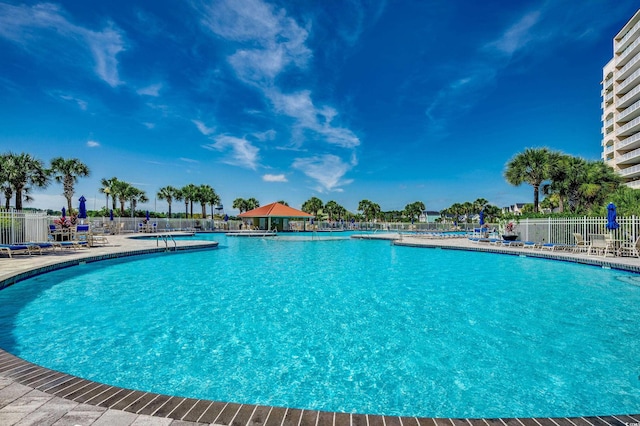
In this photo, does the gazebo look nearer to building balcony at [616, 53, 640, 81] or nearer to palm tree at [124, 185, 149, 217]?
palm tree at [124, 185, 149, 217]

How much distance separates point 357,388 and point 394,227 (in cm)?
4279

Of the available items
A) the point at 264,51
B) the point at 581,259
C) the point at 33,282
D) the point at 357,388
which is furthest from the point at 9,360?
the point at 264,51

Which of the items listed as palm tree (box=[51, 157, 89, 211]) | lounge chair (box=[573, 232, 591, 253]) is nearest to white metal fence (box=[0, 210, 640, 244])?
lounge chair (box=[573, 232, 591, 253])

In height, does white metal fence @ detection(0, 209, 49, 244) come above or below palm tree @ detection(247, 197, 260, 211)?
below

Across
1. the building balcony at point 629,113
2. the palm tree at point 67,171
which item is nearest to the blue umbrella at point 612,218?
the building balcony at point 629,113

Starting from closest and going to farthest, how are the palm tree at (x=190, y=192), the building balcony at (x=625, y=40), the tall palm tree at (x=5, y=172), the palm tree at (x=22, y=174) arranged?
the tall palm tree at (x=5, y=172), the palm tree at (x=22, y=174), the building balcony at (x=625, y=40), the palm tree at (x=190, y=192)

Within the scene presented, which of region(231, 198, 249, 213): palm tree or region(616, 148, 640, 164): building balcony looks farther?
region(231, 198, 249, 213): palm tree

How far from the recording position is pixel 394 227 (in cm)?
4472

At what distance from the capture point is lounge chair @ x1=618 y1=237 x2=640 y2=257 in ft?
38.1

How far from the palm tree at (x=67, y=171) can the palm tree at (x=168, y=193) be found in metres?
11.9

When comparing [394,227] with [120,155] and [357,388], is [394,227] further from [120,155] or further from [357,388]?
[357,388]

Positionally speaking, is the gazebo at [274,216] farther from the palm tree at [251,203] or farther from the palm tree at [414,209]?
the palm tree at [414,209]

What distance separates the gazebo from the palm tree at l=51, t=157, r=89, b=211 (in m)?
18.8

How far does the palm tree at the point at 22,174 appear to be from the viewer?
2370cm
